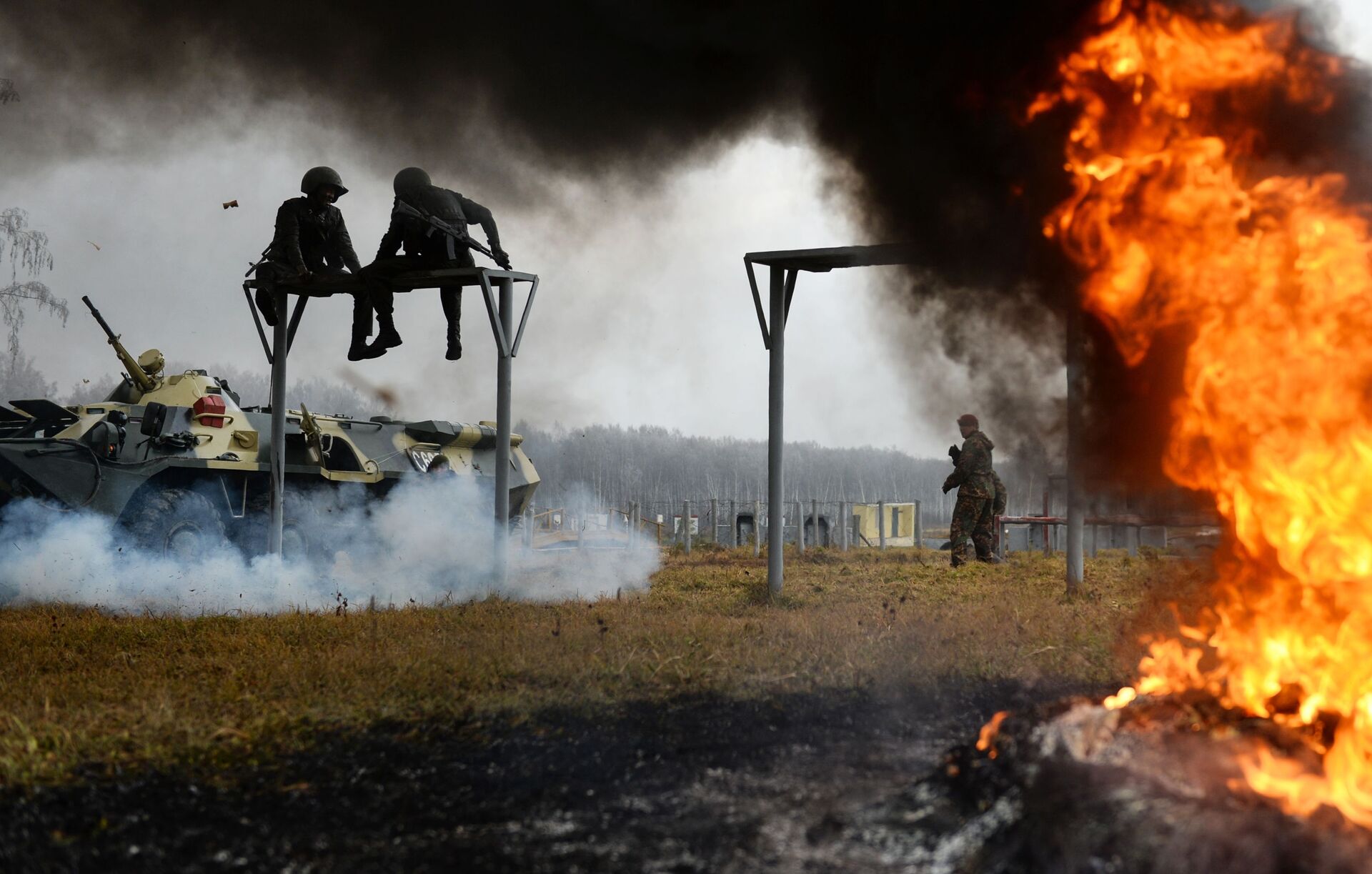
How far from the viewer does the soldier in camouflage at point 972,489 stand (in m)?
13.2

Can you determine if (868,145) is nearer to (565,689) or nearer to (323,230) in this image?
(565,689)

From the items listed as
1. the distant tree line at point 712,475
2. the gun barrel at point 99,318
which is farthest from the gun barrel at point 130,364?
the distant tree line at point 712,475

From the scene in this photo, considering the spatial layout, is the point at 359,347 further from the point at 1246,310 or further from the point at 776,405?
the point at 1246,310

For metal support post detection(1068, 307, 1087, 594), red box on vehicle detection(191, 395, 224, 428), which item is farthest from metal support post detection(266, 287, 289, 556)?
metal support post detection(1068, 307, 1087, 594)

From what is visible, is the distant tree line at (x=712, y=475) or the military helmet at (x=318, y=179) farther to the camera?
the distant tree line at (x=712, y=475)

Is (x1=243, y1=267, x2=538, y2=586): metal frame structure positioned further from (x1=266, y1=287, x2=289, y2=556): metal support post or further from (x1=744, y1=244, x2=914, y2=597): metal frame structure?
(x1=744, y1=244, x2=914, y2=597): metal frame structure

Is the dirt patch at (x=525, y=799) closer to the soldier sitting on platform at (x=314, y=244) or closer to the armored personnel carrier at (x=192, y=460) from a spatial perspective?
the soldier sitting on platform at (x=314, y=244)

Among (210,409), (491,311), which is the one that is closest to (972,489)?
(491,311)

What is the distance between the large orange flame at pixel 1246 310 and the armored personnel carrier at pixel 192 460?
1014cm

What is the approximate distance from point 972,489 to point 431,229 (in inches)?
287

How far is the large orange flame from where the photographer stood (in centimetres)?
443

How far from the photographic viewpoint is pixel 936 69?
6.06m

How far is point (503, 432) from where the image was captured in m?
9.99

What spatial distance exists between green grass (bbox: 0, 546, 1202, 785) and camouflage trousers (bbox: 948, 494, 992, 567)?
3.27 m
